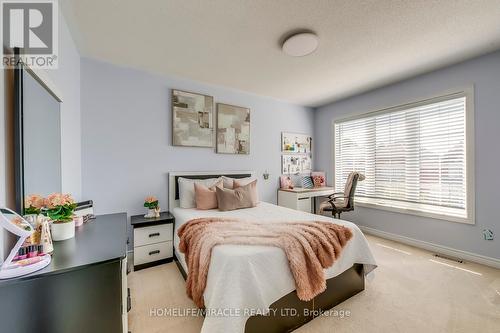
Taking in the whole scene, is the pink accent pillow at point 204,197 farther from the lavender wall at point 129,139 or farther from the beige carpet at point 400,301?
the beige carpet at point 400,301

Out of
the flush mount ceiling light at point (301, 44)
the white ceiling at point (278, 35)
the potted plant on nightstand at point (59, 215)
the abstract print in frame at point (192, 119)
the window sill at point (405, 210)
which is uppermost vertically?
the white ceiling at point (278, 35)

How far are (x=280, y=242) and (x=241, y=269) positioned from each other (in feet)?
1.21

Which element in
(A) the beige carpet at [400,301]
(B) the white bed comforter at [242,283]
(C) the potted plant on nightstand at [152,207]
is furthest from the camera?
(C) the potted plant on nightstand at [152,207]

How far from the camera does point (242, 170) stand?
3746 millimetres

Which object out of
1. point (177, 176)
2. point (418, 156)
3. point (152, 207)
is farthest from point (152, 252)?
point (418, 156)

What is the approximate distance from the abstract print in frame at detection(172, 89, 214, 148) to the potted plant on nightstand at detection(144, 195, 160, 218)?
2.82ft

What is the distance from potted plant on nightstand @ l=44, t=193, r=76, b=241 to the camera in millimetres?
1271

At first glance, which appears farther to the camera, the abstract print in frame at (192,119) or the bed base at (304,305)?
the abstract print in frame at (192,119)

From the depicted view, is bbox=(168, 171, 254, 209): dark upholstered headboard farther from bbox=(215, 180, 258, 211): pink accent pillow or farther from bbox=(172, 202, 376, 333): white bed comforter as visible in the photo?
bbox=(172, 202, 376, 333): white bed comforter

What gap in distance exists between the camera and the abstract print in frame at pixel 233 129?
346cm

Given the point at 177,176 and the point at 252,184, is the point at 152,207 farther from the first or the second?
the point at 252,184

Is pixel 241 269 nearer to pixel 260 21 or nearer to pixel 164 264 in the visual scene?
pixel 164 264

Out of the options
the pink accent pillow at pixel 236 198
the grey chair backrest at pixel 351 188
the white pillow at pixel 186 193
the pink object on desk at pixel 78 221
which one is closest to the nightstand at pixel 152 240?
the white pillow at pixel 186 193

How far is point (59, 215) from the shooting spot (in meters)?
1.31
